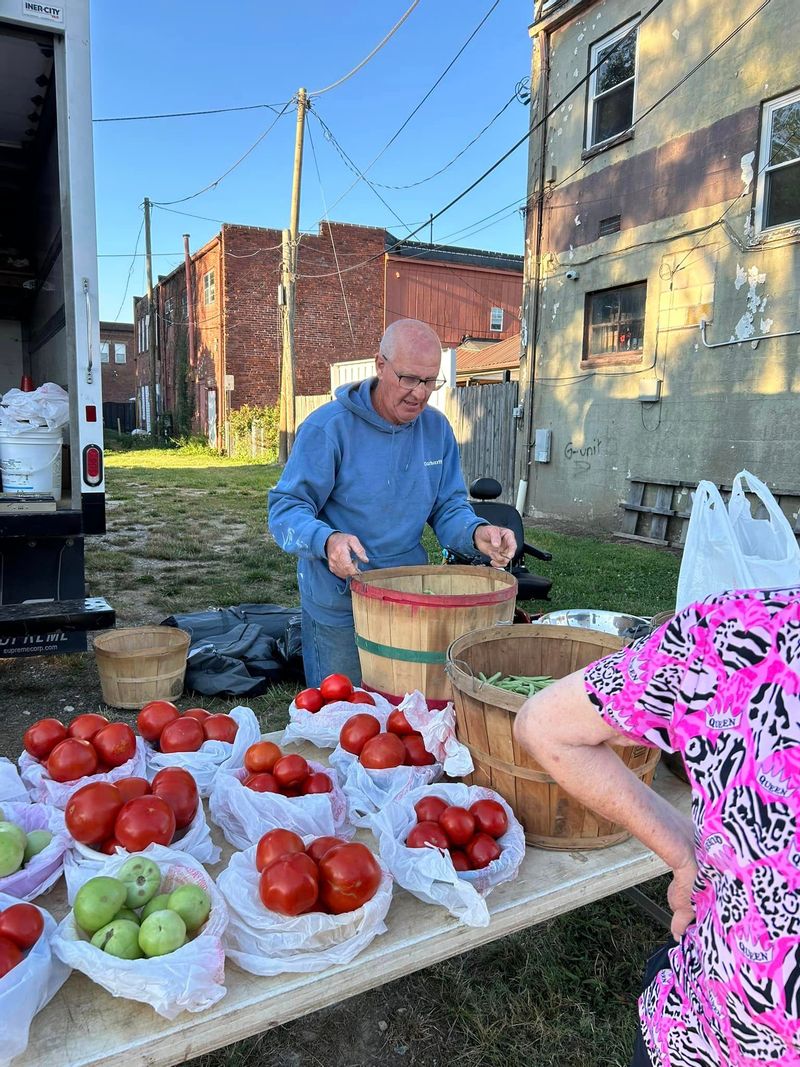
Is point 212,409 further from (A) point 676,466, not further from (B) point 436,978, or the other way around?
(B) point 436,978

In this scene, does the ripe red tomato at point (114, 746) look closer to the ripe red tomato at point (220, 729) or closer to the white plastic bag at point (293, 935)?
the ripe red tomato at point (220, 729)

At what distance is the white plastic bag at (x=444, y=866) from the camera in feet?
4.68

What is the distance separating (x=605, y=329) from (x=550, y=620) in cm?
957

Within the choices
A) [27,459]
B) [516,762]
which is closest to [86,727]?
[516,762]

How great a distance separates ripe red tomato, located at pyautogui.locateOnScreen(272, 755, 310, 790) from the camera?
1752 millimetres

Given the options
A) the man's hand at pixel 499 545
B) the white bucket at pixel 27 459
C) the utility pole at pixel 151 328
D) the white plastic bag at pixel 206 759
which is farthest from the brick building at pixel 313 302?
the white plastic bag at pixel 206 759

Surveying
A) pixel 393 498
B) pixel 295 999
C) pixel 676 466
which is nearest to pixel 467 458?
pixel 676 466

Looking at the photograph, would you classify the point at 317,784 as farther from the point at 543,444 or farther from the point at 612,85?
the point at 612,85

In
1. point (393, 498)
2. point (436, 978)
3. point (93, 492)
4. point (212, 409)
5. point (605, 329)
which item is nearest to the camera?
point (436, 978)

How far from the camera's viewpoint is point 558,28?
453 inches

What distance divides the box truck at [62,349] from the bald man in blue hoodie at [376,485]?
2019 millimetres

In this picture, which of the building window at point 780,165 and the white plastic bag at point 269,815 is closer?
the white plastic bag at point 269,815

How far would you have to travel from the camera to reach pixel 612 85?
10.7 metres

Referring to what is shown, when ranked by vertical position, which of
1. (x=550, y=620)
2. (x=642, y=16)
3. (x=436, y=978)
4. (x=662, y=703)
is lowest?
(x=436, y=978)
